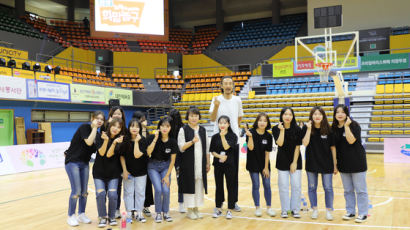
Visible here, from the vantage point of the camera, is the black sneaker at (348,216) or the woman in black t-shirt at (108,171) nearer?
the woman in black t-shirt at (108,171)

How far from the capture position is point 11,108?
12.6 m

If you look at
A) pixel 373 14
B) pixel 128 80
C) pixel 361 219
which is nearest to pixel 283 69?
pixel 373 14

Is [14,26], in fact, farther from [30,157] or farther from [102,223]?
[102,223]

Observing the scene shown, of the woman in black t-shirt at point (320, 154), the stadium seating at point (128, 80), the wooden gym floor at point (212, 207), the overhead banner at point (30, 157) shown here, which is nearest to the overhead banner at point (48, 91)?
the overhead banner at point (30, 157)

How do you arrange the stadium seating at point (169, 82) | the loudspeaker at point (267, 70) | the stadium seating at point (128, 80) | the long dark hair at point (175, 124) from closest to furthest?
the long dark hair at point (175, 124) → the stadium seating at point (128, 80) → the loudspeaker at point (267, 70) → the stadium seating at point (169, 82)

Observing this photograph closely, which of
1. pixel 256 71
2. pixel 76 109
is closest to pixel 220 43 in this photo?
pixel 256 71

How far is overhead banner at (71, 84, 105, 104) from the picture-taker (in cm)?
1349

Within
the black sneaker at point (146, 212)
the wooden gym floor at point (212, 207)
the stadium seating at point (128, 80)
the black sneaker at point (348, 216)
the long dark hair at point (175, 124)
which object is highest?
the stadium seating at point (128, 80)

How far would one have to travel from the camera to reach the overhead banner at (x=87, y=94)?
13.5m

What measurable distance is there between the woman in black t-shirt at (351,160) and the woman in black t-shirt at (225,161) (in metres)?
1.29

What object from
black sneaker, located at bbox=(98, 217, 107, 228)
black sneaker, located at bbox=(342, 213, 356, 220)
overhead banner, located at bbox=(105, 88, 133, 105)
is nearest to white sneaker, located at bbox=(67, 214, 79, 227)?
black sneaker, located at bbox=(98, 217, 107, 228)

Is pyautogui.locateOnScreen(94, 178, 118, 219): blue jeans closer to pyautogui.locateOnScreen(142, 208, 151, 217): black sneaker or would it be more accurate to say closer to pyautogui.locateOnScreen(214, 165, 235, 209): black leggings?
pyautogui.locateOnScreen(142, 208, 151, 217): black sneaker

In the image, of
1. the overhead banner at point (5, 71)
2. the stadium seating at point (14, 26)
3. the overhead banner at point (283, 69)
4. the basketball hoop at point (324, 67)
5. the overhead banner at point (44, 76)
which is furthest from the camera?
the stadium seating at point (14, 26)

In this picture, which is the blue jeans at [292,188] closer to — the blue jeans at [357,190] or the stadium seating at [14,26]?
the blue jeans at [357,190]
